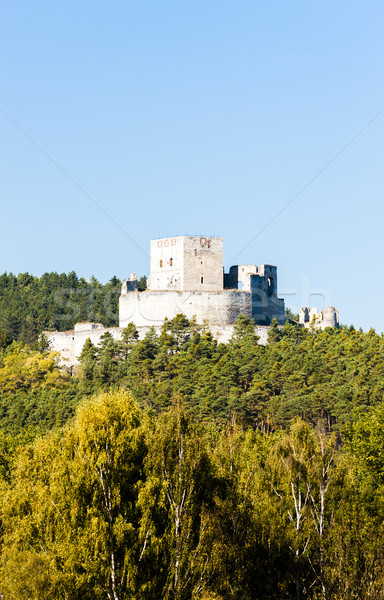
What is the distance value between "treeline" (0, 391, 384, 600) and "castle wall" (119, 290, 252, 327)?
3329 cm

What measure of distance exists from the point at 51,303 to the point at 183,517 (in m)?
75.9

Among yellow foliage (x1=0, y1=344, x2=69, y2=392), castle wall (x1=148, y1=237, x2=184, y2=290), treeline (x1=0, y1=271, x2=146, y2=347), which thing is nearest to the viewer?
yellow foliage (x1=0, y1=344, x2=69, y2=392)

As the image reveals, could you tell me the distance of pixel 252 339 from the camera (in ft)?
192

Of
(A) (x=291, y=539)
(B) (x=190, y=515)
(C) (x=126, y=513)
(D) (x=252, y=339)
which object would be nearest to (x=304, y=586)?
(A) (x=291, y=539)

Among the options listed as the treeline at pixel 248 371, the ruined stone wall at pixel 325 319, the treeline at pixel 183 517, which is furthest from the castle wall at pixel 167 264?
the treeline at pixel 183 517

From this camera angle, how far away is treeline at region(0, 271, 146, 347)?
87.2 meters

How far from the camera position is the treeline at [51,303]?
8719cm

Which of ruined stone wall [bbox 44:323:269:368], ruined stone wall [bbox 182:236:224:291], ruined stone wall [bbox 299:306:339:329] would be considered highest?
ruined stone wall [bbox 182:236:224:291]

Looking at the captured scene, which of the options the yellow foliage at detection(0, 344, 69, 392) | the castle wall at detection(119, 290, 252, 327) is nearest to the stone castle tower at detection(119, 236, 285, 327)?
the castle wall at detection(119, 290, 252, 327)

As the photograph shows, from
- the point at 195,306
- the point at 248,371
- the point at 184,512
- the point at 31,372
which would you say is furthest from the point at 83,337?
the point at 184,512

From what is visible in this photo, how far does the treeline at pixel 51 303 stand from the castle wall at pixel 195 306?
17.8 meters

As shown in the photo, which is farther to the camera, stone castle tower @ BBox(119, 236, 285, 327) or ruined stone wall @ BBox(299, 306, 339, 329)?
ruined stone wall @ BBox(299, 306, 339, 329)

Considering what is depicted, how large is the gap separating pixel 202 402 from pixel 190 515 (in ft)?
91.3

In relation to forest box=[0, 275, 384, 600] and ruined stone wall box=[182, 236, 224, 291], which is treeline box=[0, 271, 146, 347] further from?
forest box=[0, 275, 384, 600]
